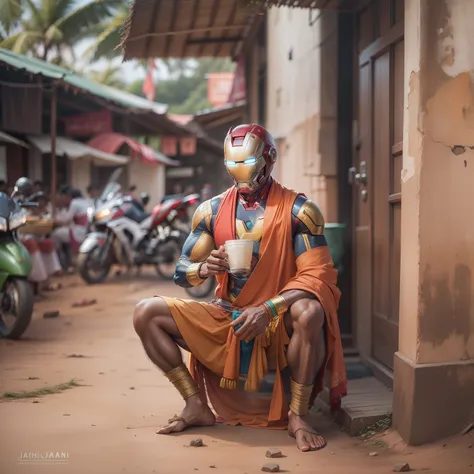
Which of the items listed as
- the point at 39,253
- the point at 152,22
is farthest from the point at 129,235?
the point at 152,22

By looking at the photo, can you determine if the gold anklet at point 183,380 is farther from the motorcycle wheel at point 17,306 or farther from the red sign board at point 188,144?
the red sign board at point 188,144

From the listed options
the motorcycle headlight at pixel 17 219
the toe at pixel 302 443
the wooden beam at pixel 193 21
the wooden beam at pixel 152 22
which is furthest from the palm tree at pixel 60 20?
the toe at pixel 302 443

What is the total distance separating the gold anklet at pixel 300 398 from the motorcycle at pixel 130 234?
24.1 feet

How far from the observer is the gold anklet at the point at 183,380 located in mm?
4016

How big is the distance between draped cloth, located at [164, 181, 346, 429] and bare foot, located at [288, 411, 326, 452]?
17cm

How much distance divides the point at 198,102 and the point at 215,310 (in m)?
32.7

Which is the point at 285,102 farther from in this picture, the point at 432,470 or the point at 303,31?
the point at 432,470

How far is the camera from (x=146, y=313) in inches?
156

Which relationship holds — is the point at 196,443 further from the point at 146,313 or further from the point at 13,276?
the point at 13,276

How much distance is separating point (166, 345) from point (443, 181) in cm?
175

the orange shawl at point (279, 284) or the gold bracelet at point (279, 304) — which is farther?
the orange shawl at point (279, 284)

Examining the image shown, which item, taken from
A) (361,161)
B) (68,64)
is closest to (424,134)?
(361,161)

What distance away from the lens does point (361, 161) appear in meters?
5.27

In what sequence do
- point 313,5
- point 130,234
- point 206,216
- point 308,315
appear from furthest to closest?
point 130,234 < point 313,5 < point 206,216 < point 308,315
